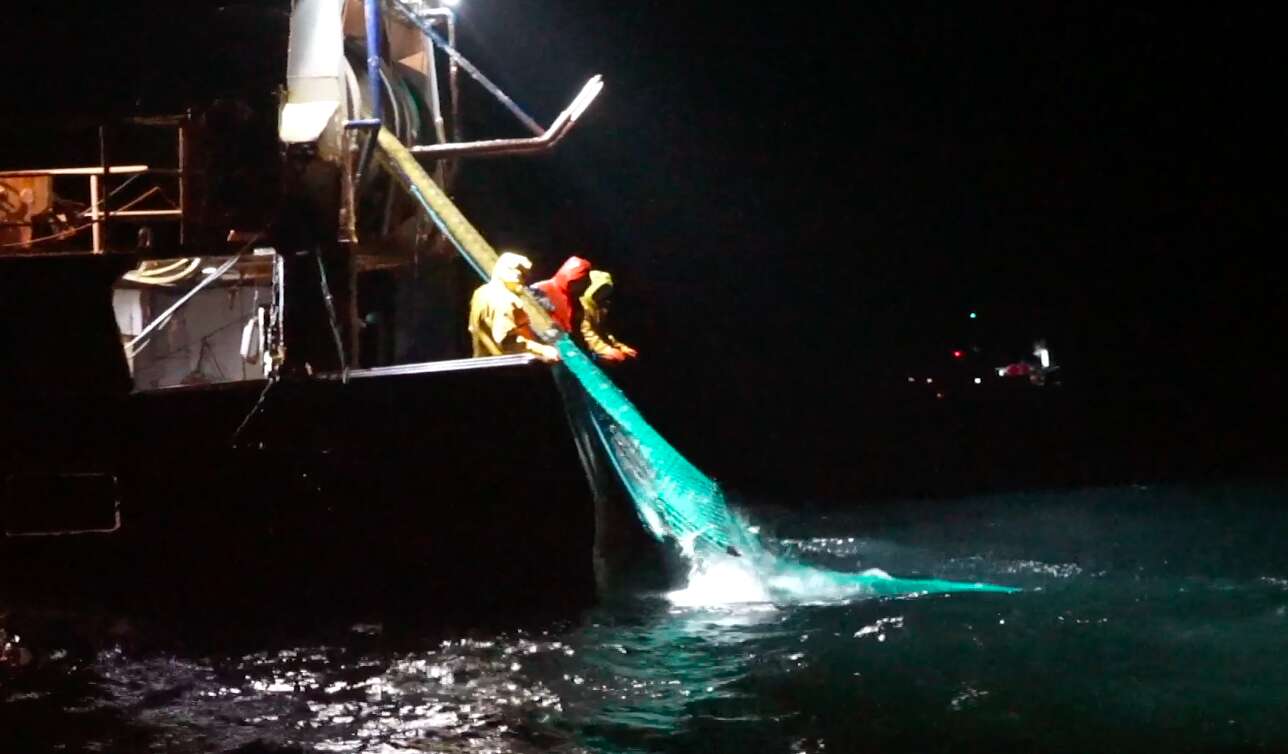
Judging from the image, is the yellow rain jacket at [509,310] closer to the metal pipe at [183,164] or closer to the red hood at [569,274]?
the red hood at [569,274]

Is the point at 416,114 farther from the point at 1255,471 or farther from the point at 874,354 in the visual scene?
the point at 874,354

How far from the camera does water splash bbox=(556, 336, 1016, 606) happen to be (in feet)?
31.1

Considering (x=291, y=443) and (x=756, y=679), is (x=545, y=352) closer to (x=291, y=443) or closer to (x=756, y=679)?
(x=291, y=443)

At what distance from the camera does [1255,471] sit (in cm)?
1833

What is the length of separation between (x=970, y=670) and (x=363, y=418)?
5076mm

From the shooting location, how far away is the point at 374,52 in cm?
1102

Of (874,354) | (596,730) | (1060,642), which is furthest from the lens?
(874,354)

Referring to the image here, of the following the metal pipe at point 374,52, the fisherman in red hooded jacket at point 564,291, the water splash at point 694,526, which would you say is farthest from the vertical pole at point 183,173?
the water splash at point 694,526

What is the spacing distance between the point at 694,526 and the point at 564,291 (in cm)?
262

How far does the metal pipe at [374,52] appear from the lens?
36.1 feet

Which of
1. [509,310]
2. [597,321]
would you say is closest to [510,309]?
[509,310]

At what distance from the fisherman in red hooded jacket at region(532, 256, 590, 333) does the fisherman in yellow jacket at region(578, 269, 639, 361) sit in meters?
0.21

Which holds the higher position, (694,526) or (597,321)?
(597,321)

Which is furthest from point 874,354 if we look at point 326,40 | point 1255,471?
point 326,40
